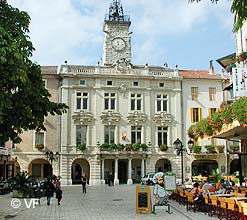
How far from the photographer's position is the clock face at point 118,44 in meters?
45.7

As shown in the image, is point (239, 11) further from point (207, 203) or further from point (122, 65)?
point (122, 65)

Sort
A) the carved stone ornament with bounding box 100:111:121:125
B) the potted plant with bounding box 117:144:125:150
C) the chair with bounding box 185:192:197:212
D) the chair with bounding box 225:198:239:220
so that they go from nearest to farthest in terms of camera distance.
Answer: the chair with bounding box 225:198:239:220, the chair with bounding box 185:192:197:212, the potted plant with bounding box 117:144:125:150, the carved stone ornament with bounding box 100:111:121:125

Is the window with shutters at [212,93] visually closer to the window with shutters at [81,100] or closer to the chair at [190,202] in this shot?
the window with shutters at [81,100]

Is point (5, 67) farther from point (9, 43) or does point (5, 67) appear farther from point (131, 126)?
point (131, 126)

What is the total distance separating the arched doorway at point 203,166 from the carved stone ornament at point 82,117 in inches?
520

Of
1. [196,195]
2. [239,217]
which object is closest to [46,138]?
[196,195]

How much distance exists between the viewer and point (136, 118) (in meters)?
43.2

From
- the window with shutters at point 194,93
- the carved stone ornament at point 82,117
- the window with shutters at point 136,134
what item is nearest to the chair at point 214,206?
the window with shutters at point 136,134

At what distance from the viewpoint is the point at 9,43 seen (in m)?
12.3

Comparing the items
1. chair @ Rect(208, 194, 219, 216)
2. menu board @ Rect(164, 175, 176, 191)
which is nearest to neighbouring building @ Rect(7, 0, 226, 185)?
menu board @ Rect(164, 175, 176, 191)

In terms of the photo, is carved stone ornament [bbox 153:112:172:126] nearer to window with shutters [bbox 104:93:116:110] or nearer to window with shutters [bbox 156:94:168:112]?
window with shutters [bbox 156:94:168:112]

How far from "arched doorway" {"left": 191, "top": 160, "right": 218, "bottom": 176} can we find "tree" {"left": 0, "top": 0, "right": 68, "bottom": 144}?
30837mm

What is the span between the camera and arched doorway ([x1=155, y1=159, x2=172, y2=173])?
146 feet

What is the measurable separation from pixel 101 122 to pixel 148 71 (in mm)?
8087
